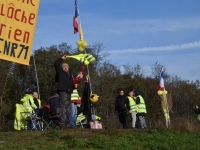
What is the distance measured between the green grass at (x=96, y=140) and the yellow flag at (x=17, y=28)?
178 centimetres

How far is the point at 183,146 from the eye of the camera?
11680mm

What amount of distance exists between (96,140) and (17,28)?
316cm

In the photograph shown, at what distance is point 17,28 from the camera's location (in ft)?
26.7

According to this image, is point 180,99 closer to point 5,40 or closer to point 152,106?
point 152,106

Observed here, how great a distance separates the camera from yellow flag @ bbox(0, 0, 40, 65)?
313 inches

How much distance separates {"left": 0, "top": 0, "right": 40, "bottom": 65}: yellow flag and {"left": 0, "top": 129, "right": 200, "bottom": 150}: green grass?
1.78m

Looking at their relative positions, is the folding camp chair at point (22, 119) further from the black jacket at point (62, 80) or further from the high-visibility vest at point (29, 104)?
the black jacket at point (62, 80)

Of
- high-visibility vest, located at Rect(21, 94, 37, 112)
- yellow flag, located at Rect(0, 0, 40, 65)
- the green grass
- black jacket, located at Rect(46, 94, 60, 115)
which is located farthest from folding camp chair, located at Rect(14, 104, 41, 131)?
yellow flag, located at Rect(0, 0, 40, 65)

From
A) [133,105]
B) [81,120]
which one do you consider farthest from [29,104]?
[133,105]

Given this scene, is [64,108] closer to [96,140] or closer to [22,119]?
[96,140]

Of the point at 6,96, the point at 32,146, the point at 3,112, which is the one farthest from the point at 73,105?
the point at 6,96

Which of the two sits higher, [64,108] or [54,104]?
[54,104]

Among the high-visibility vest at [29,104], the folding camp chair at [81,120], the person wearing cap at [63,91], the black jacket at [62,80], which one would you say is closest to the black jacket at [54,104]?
the person wearing cap at [63,91]

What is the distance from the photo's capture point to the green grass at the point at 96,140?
28.4ft
